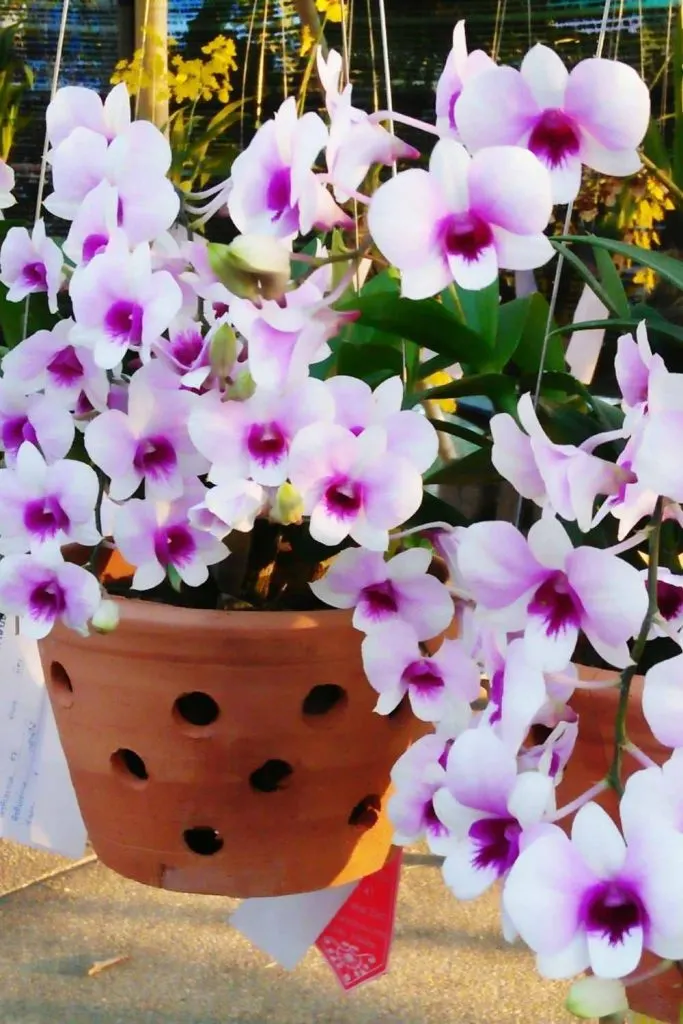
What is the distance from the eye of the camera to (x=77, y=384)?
1.76ft

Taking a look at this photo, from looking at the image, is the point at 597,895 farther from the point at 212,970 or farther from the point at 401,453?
the point at 212,970

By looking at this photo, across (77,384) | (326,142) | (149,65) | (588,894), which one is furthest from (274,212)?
(149,65)

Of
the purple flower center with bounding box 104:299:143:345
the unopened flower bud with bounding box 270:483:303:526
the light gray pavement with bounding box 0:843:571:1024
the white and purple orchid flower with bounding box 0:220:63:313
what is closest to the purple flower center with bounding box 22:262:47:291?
the white and purple orchid flower with bounding box 0:220:63:313

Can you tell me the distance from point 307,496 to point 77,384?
0.17m

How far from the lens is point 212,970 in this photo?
161 centimetres

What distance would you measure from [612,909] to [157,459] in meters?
0.30

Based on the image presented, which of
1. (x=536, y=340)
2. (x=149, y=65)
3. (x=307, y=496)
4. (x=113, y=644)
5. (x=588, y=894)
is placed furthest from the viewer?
(x=149, y=65)

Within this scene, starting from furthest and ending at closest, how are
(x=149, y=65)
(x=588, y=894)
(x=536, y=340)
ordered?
1. (x=149, y=65)
2. (x=536, y=340)
3. (x=588, y=894)

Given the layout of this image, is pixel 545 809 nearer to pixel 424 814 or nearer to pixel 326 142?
pixel 424 814

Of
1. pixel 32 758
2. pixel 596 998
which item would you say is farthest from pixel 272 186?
pixel 32 758

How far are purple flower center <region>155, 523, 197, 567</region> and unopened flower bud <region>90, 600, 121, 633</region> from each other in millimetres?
33

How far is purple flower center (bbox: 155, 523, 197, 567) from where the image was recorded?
0.52 metres

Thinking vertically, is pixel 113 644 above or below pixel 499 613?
below

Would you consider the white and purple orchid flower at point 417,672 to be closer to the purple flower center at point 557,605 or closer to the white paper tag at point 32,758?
the purple flower center at point 557,605
